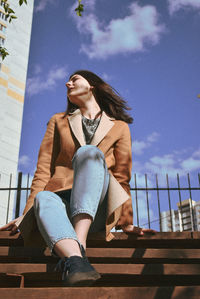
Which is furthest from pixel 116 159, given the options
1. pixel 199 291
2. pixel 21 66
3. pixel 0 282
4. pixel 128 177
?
pixel 21 66

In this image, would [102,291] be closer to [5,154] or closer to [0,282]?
[0,282]

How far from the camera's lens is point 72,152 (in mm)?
2537

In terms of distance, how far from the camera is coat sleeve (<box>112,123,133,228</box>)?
2.31m

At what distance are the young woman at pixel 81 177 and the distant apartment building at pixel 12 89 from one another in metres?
12.1

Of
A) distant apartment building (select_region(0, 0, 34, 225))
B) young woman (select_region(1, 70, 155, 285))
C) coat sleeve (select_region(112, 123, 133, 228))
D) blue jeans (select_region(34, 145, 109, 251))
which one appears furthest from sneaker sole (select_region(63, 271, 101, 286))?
distant apartment building (select_region(0, 0, 34, 225))

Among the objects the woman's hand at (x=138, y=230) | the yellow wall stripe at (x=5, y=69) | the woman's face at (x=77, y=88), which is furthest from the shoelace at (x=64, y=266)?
the yellow wall stripe at (x=5, y=69)

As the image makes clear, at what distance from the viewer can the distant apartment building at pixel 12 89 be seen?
15.7 metres

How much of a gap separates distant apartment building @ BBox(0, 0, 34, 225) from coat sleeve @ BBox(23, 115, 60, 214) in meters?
12.0

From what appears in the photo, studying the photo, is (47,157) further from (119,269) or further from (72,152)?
(119,269)

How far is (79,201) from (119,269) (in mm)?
446

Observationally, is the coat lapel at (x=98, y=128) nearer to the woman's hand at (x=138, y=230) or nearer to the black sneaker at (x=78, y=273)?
the woman's hand at (x=138, y=230)

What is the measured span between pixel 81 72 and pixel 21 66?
54.4 ft

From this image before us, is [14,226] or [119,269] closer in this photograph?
[119,269]

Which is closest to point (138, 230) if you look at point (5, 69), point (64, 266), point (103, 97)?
→ point (64, 266)
